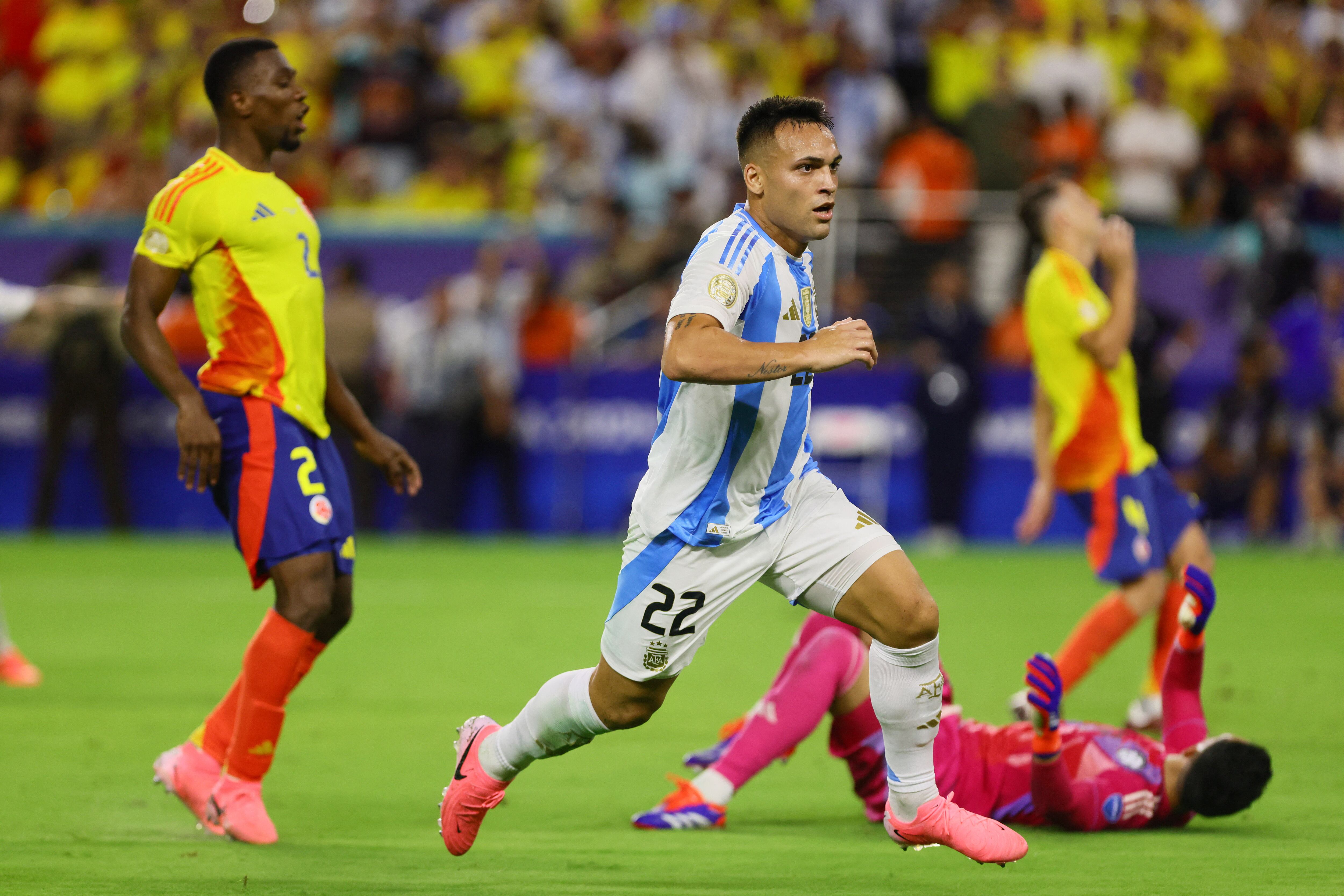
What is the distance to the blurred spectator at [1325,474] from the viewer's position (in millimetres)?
15820

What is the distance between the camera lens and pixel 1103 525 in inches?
293

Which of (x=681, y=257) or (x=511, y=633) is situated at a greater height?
(x=681, y=257)

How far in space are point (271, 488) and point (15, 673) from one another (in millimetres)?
3795

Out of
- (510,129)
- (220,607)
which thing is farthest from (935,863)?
(510,129)

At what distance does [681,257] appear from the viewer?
1688 centimetres

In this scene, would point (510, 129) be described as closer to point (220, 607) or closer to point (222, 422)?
point (220, 607)

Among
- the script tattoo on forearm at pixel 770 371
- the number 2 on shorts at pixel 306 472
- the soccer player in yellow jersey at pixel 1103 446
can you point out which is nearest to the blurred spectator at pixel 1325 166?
the soccer player in yellow jersey at pixel 1103 446

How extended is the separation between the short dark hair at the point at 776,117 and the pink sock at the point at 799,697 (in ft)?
5.37

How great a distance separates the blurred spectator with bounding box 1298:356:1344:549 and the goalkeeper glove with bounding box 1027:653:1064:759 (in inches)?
465

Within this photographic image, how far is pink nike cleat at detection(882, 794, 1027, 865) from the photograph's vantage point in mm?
4590

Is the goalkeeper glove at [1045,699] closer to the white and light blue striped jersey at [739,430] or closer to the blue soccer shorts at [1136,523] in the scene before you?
the white and light blue striped jersey at [739,430]

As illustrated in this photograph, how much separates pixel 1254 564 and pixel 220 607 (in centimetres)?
884

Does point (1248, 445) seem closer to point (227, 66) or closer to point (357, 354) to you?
point (357, 354)

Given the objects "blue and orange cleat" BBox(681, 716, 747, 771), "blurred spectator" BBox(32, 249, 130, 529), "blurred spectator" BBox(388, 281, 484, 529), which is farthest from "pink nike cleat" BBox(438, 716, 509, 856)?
"blurred spectator" BBox(32, 249, 130, 529)
